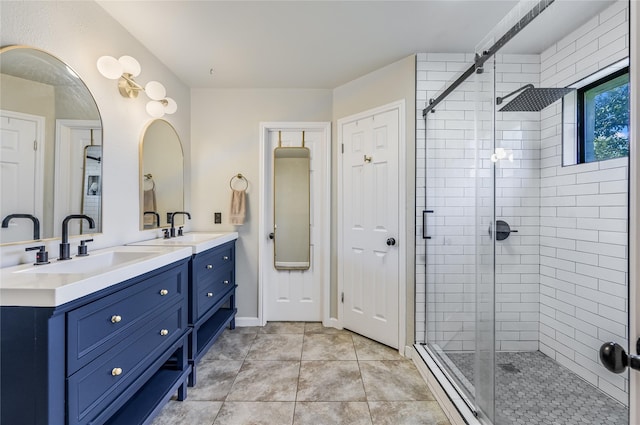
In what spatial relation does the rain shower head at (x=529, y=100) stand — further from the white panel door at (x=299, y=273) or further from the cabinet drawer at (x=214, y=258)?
the cabinet drawer at (x=214, y=258)

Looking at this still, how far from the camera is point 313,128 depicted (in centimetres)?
276

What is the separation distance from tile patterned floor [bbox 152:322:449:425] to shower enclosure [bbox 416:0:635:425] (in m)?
0.35

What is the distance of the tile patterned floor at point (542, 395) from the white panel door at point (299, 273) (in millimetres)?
1712

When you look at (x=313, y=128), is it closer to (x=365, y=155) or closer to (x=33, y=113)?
(x=365, y=155)

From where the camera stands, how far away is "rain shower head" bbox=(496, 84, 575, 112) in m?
1.38

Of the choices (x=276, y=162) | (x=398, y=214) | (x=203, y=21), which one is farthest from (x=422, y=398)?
(x=203, y=21)

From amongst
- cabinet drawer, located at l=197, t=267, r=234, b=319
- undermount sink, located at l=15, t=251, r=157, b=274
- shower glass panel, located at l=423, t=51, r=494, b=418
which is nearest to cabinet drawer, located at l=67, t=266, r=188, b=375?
undermount sink, located at l=15, t=251, r=157, b=274

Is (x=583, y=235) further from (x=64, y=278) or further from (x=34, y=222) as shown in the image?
(x=34, y=222)

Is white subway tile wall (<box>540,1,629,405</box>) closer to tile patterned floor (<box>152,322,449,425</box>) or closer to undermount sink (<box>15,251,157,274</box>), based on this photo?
tile patterned floor (<box>152,322,449,425</box>)

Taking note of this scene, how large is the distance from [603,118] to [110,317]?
2110 millimetres

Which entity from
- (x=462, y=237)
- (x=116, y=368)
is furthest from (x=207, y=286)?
(x=462, y=237)

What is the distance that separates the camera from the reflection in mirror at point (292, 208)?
9.28 ft

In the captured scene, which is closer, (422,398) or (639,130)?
(639,130)

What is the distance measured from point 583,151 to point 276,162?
91.8 inches
